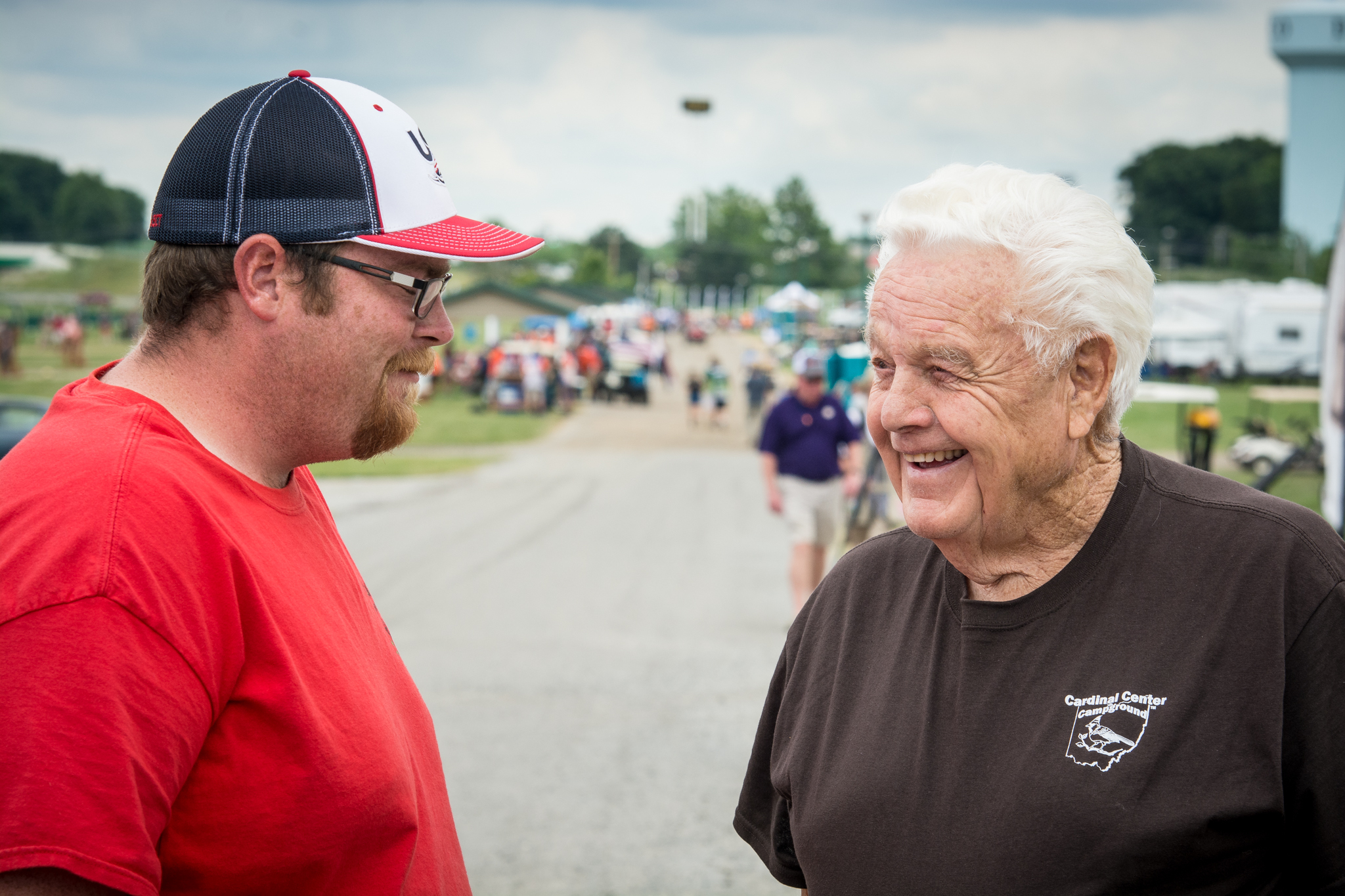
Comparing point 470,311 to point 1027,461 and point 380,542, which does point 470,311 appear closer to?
point 380,542

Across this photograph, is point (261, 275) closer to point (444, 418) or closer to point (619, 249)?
point (444, 418)

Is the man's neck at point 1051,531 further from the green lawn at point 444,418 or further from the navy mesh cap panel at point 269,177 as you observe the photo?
the green lawn at point 444,418

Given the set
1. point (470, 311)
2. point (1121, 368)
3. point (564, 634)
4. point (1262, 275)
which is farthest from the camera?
point (1262, 275)

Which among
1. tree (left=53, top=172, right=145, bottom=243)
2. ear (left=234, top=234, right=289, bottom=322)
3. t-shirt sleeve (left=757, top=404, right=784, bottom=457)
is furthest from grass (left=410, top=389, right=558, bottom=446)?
tree (left=53, top=172, right=145, bottom=243)

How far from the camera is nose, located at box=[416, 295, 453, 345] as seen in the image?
1875 millimetres

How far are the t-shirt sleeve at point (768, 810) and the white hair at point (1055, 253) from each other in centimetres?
87

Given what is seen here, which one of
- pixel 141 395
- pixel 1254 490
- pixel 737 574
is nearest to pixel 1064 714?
pixel 1254 490

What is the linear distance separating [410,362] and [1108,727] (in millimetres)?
1326

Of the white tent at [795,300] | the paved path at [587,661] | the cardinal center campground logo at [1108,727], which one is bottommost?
the paved path at [587,661]

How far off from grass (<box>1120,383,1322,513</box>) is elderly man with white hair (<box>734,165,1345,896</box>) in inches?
475

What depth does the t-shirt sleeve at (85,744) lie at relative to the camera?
1.22m

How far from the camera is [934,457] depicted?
72.1 inches

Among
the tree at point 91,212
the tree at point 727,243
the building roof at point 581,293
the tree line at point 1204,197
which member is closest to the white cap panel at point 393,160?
the building roof at point 581,293

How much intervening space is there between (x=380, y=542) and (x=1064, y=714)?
1206 centimetres
